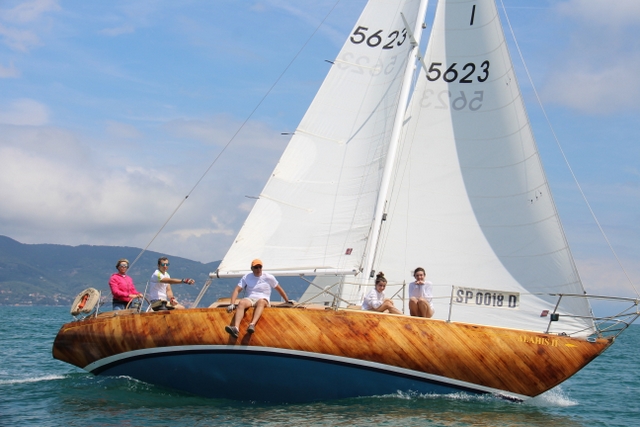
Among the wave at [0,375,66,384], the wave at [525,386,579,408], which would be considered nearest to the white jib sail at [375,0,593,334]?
the wave at [525,386,579,408]

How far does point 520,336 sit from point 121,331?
6.78m

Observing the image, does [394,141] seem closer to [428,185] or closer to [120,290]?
[428,185]

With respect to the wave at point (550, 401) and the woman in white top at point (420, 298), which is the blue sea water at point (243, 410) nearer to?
the wave at point (550, 401)

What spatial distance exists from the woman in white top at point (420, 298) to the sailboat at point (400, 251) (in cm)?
46

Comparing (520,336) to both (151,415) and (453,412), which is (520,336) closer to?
(453,412)

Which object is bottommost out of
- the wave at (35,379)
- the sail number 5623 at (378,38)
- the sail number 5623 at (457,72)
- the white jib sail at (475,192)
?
the wave at (35,379)

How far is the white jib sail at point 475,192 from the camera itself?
14.0 meters

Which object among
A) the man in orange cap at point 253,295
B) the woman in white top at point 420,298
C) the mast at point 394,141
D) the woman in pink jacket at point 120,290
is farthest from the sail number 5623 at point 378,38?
the woman in pink jacket at point 120,290

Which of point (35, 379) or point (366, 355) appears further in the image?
point (35, 379)

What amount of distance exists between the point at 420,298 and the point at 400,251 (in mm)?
3172

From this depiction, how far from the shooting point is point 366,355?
37.0 feet

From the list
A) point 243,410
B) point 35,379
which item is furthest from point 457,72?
point 35,379

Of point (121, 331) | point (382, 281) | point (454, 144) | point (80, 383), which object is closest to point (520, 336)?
point (382, 281)

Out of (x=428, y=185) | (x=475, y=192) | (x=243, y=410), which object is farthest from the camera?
(x=428, y=185)
